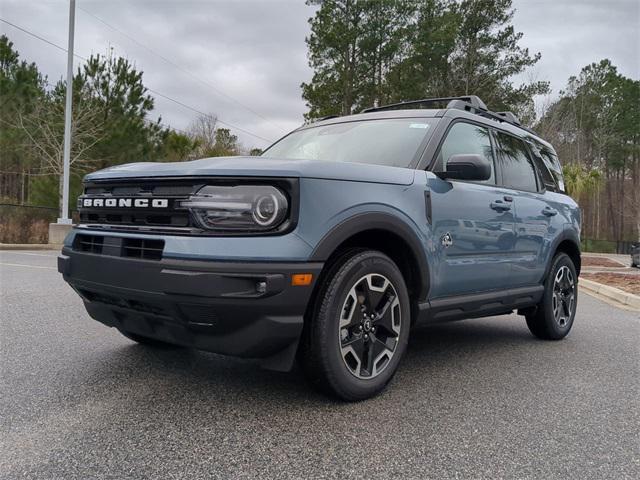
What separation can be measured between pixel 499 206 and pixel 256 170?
219 cm

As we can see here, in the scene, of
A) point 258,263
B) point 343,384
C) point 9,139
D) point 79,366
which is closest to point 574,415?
point 343,384

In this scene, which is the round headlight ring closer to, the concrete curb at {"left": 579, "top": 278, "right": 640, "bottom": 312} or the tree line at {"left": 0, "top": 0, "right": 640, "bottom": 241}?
the concrete curb at {"left": 579, "top": 278, "right": 640, "bottom": 312}

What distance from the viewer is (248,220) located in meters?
2.54

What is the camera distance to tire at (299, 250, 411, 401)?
2.72 m

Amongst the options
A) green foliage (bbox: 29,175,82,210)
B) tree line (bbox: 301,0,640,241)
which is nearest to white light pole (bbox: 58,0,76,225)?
green foliage (bbox: 29,175,82,210)

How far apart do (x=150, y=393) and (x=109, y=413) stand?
0.31 meters

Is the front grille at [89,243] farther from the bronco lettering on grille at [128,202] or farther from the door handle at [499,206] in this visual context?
the door handle at [499,206]

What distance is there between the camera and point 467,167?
10.9 ft

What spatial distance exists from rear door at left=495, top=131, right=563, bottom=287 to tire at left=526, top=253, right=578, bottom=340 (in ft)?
0.91

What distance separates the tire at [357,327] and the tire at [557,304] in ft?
7.23

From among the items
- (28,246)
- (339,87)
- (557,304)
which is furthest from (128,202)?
(339,87)

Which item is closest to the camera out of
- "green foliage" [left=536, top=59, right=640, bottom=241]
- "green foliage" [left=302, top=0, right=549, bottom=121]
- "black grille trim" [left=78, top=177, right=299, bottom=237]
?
"black grille trim" [left=78, top=177, right=299, bottom=237]

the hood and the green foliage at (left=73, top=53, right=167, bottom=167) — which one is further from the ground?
the green foliage at (left=73, top=53, right=167, bottom=167)

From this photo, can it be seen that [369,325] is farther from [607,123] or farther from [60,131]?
[607,123]
